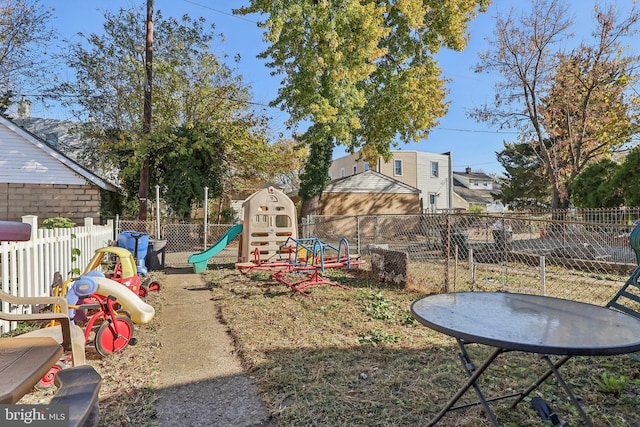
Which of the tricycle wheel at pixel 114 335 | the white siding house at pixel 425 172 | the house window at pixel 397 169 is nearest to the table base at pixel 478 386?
the tricycle wheel at pixel 114 335

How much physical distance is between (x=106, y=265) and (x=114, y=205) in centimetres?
799

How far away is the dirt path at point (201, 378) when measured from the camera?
2.71m

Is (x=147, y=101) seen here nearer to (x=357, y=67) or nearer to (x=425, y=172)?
(x=357, y=67)

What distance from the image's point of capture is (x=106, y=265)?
388 inches

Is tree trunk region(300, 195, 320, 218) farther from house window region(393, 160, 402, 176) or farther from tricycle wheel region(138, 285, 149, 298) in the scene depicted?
house window region(393, 160, 402, 176)

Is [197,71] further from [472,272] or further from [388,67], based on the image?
[472,272]

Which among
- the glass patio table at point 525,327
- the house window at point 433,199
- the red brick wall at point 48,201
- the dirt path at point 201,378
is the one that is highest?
the house window at point 433,199

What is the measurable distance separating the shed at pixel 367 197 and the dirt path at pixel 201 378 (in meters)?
20.3

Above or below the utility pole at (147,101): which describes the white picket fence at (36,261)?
below

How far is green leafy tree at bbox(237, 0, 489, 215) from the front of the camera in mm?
15336

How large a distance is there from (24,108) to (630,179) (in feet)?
98.9

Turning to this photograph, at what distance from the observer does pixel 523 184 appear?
3325 centimetres

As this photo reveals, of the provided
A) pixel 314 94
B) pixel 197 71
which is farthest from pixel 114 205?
pixel 314 94

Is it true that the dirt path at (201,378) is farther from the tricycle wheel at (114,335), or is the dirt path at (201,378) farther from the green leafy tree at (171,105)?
the green leafy tree at (171,105)
